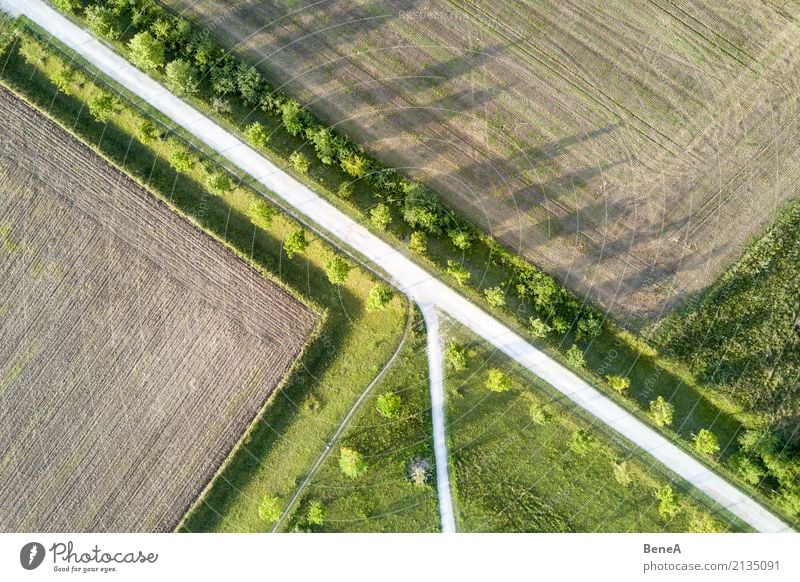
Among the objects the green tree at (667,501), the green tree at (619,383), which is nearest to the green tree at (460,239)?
the green tree at (619,383)

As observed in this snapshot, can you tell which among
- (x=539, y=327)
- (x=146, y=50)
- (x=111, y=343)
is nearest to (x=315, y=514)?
(x=111, y=343)

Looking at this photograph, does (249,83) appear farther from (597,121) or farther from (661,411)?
(661,411)

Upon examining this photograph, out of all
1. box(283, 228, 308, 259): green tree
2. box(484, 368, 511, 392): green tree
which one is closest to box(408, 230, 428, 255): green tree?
box(283, 228, 308, 259): green tree

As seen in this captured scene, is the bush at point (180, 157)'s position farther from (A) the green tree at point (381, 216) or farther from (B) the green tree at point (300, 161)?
(A) the green tree at point (381, 216)

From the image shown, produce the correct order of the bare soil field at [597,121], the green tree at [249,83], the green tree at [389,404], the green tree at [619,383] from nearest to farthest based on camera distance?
the green tree at [619,383], the green tree at [389,404], the green tree at [249,83], the bare soil field at [597,121]

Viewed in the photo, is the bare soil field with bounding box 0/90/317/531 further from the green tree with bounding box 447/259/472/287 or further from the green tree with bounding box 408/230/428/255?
the green tree with bounding box 447/259/472/287
